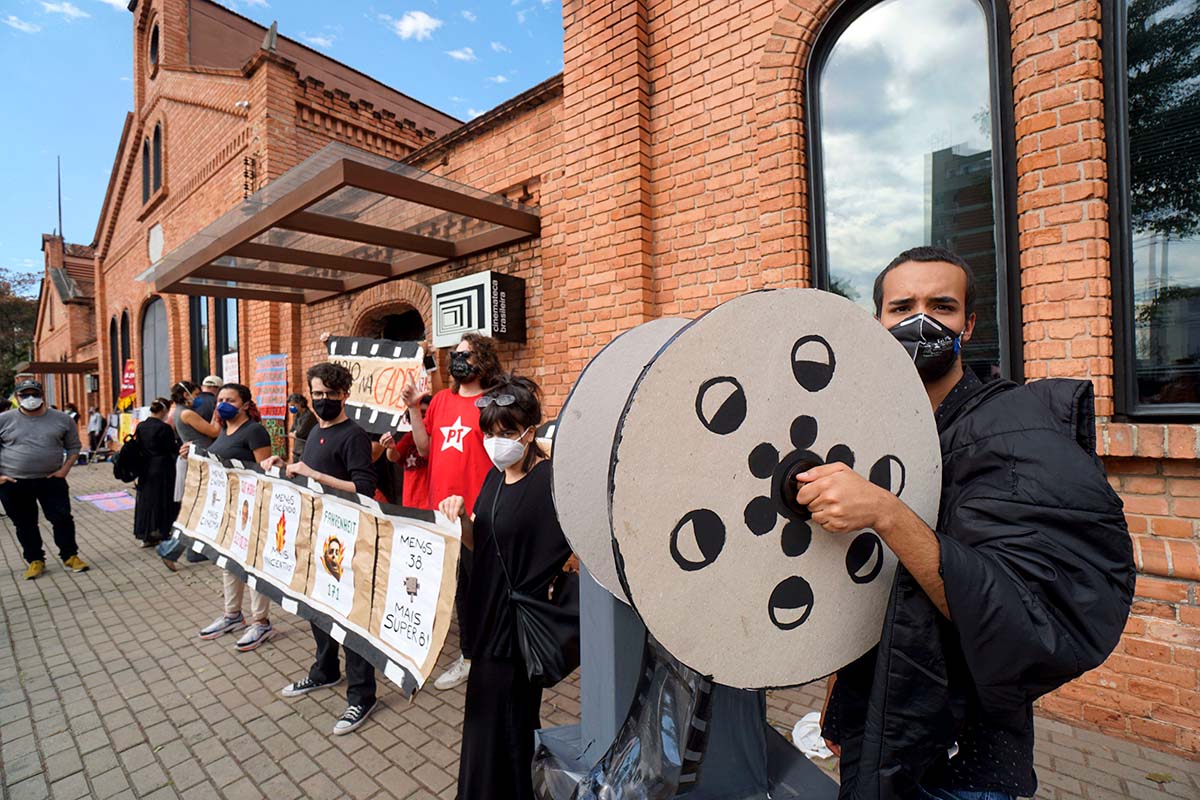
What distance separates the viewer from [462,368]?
3311mm

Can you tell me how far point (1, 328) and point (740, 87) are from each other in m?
45.6

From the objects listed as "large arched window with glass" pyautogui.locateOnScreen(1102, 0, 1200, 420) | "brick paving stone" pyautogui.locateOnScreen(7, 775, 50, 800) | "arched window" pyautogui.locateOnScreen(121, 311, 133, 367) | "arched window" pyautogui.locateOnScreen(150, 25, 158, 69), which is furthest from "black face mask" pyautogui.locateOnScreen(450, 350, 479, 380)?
"arched window" pyautogui.locateOnScreen(121, 311, 133, 367)

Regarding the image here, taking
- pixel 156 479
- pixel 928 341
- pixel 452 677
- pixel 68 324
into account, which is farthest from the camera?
pixel 68 324

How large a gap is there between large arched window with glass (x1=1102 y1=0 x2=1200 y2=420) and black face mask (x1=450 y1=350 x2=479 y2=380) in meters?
3.38

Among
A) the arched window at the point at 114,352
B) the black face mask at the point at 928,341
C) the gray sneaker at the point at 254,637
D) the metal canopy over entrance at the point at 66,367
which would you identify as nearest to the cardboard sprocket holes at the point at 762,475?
the black face mask at the point at 928,341

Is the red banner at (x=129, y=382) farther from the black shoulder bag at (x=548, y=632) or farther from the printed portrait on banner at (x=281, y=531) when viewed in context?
the black shoulder bag at (x=548, y=632)

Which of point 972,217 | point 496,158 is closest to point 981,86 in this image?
point 972,217

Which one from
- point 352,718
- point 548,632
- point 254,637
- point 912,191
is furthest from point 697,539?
point 254,637

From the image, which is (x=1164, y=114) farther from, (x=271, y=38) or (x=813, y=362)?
(x=271, y=38)

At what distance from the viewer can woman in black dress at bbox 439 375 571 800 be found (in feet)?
6.70

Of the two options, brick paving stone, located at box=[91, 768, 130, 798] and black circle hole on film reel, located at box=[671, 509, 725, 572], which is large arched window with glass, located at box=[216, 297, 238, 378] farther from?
black circle hole on film reel, located at box=[671, 509, 725, 572]

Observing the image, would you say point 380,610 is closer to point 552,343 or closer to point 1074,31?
point 552,343

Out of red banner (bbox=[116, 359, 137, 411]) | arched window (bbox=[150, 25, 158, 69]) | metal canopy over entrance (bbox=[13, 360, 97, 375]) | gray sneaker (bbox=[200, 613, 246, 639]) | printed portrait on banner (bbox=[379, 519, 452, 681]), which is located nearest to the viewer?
printed portrait on banner (bbox=[379, 519, 452, 681])

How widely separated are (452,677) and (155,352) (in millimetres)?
14821
